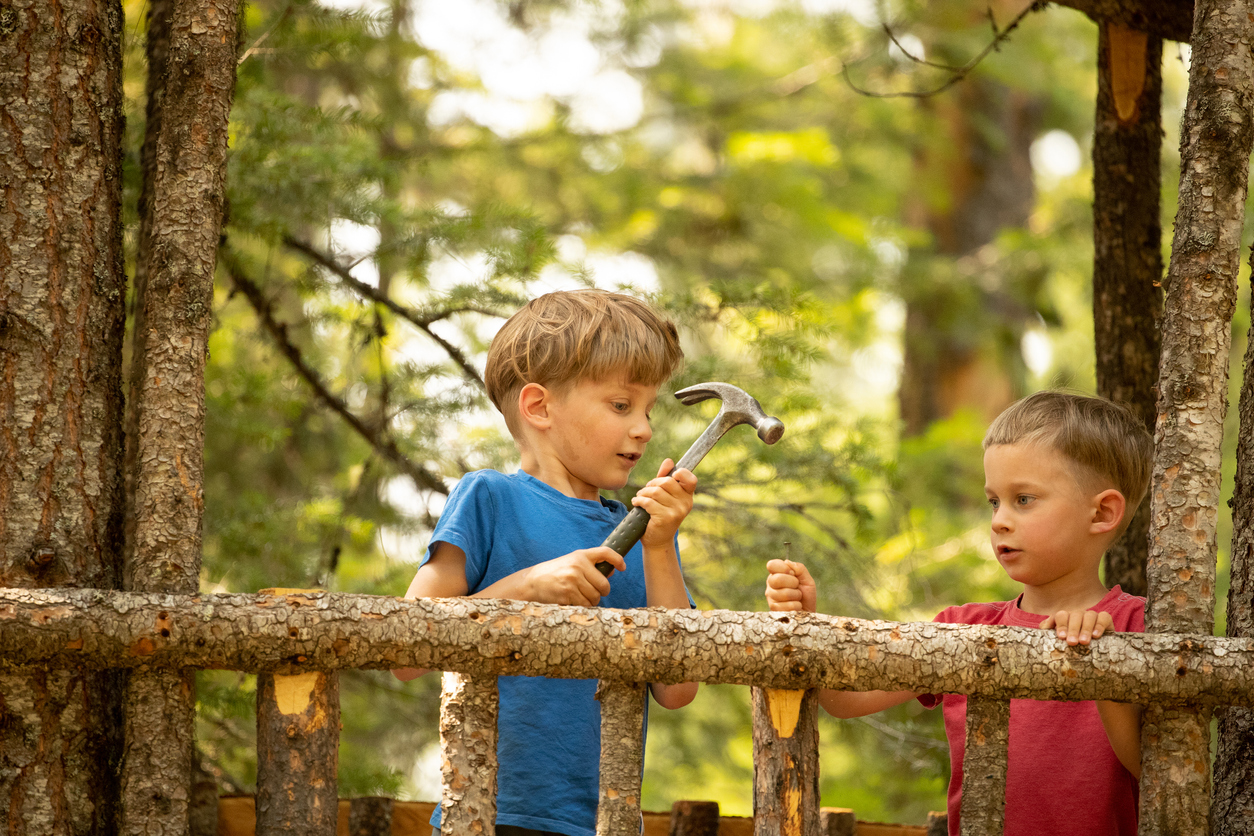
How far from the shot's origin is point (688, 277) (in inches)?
354

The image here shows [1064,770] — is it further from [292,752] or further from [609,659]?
[292,752]

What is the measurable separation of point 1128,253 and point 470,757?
8.55 feet

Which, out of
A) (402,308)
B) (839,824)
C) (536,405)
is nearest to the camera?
(536,405)

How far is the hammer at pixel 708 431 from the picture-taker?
208 centimetres

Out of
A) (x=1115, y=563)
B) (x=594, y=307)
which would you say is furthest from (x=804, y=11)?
(x=594, y=307)

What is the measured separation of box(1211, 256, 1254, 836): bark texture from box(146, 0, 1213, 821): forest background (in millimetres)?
1582

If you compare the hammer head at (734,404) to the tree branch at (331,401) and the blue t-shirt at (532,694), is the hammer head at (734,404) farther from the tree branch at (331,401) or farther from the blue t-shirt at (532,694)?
the tree branch at (331,401)

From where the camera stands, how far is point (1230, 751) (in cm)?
210

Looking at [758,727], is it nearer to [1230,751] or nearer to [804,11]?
[1230,751]

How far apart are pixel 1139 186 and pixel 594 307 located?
1.96 meters

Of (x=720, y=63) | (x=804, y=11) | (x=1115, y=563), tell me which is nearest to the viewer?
(x=1115, y=563)

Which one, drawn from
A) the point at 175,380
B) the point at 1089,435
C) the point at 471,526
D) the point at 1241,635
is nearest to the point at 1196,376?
the point at 1089,435

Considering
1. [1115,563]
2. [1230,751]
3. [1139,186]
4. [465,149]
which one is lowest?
[1230,751]

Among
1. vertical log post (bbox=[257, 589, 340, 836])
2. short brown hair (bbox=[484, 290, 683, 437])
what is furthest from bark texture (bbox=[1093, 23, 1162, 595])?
vertical log post (bbox=[257, 589, 340, 836])
